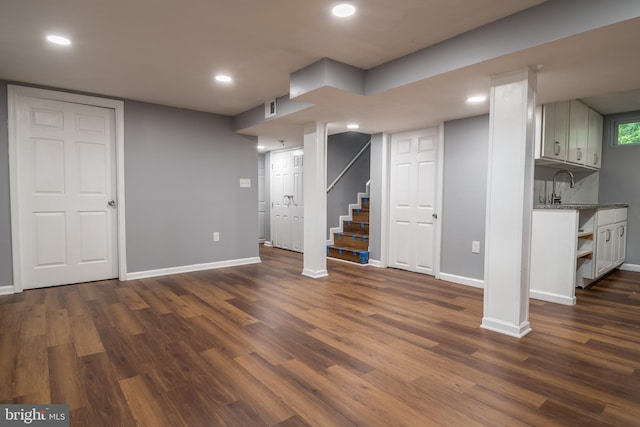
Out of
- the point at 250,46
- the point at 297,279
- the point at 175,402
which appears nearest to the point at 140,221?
the point at 297,279

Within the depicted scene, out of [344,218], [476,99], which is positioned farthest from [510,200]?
[344,218]

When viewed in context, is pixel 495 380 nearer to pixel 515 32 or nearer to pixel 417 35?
pixel 515 32

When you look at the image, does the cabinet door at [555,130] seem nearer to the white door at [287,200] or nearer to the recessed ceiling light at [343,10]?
the recessed ceiling light at [343,10]

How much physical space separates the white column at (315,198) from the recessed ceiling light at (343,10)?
2.19 m

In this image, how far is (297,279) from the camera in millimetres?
4383

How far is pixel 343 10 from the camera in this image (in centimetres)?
217

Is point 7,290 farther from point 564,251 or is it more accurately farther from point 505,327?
point 564,251

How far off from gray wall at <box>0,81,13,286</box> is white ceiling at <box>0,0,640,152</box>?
36 cm

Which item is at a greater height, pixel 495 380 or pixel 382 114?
pixel 382 114

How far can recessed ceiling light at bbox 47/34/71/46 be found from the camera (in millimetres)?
2572

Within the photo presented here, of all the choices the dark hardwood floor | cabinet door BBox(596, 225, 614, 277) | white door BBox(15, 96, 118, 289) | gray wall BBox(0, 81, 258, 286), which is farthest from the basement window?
white door BBox(15, 96, 118, 289)

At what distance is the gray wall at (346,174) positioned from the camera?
253 inches

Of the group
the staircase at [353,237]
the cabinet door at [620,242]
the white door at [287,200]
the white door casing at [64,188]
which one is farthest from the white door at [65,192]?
the cabinet door at [620,242]

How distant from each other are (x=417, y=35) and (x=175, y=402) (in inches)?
110
